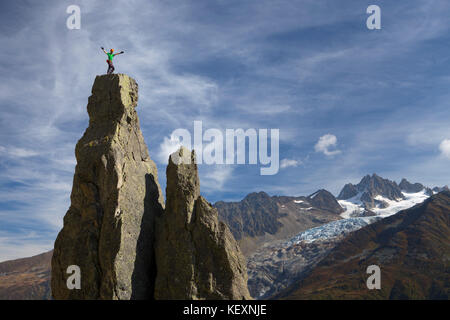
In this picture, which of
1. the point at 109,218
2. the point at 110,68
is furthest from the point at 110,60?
the point at 109,218

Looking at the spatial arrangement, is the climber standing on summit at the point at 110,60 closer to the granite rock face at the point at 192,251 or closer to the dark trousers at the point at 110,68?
the dark trousers at the point at 110,68

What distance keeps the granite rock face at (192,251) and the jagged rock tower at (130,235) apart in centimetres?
8

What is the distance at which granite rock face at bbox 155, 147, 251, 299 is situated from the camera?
92.4 feet

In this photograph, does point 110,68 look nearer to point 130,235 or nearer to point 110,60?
point 110,60

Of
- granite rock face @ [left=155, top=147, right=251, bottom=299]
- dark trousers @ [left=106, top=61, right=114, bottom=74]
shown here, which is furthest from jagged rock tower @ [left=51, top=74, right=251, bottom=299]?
dark trousers @ [left=106, top=61, right=114, bottom=74]

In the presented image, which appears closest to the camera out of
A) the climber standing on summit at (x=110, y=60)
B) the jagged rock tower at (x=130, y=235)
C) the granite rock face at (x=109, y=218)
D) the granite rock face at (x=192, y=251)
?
the granite rock face at (x=109, y=218)

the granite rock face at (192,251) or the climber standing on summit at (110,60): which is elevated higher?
the climber standing on summit at (110,60)

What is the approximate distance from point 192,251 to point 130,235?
5227 mm

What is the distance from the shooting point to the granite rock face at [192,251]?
92.4 ft

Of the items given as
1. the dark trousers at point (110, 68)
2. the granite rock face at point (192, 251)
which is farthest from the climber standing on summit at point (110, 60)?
the granite rock face at point (192, 251)

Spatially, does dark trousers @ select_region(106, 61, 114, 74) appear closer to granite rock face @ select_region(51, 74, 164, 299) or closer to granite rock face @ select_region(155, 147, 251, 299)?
granite rock face @ select_region(51, 74, 164, 299)

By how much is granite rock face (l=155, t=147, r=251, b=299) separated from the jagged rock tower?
8cm

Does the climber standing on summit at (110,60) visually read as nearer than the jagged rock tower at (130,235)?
No
